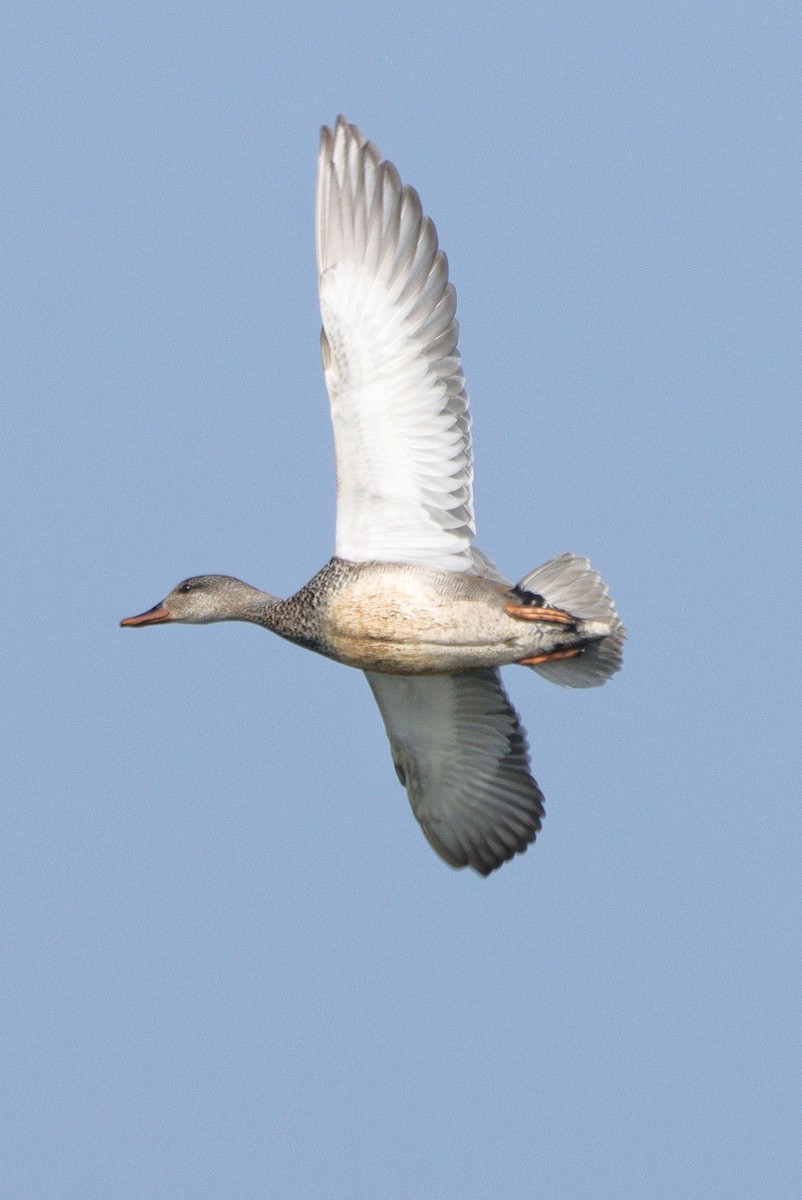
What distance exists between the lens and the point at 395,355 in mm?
11711

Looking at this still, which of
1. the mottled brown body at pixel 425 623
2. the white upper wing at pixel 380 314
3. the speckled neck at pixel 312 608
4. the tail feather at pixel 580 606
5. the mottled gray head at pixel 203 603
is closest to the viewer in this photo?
the white upper wing at pixel 380 314

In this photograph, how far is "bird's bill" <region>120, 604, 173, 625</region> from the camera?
1312 cm

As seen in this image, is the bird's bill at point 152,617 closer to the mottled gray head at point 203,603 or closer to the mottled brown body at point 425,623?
the mottled gray head at point 203,603

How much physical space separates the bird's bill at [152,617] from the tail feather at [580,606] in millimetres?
2192

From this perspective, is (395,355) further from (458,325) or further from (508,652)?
(508,652)

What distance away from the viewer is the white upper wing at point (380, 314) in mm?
11672

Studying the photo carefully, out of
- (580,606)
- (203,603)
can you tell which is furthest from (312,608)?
(580,606)

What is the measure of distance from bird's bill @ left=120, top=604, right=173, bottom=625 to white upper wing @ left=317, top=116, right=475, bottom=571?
1.87 metres

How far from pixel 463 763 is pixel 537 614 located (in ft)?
6.53

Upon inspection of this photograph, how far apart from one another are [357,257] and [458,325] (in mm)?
648

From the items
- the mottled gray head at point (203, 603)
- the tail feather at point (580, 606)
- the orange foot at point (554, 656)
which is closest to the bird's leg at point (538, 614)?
the orange foot at point (554, 656)

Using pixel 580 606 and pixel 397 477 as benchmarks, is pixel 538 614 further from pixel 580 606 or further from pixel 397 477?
pixel 397 477

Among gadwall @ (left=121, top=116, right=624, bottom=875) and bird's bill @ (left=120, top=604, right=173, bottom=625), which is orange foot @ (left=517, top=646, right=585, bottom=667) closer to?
gadwall @ (left=121, top=116, right=624, bottom=875)

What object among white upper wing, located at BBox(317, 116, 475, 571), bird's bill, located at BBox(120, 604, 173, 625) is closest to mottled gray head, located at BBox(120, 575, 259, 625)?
bird's bill, located at BBox(120, 604, 173, 625)
